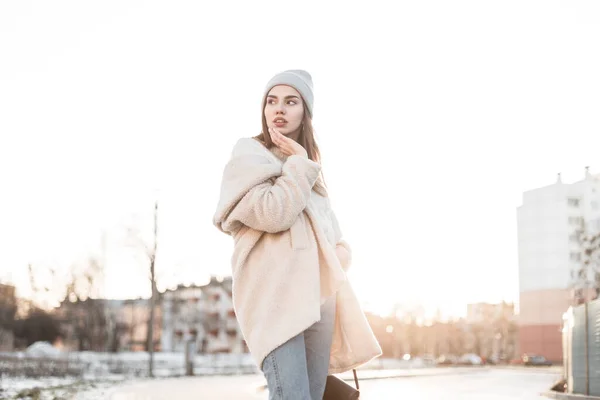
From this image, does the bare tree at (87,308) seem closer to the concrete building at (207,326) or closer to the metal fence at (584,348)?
the concrete building at (207,326)

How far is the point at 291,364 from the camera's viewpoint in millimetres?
2402

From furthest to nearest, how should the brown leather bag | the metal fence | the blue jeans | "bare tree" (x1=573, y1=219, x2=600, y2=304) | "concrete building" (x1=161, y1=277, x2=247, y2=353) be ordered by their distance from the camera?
1. "concrete building" (x1=161, y1=277, x2=247, y2=353)
2. "bare tree" (x1=573, y1=219, x2=600, y2=304)
3. the metal fence
4. the brown leather bag
5. the blue jeans

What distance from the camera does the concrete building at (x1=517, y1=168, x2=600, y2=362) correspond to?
67.2m

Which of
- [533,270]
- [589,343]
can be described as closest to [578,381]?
[589,343]

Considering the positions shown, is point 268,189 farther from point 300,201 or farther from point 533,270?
point 533,270

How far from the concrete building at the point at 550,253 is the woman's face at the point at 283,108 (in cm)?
6820

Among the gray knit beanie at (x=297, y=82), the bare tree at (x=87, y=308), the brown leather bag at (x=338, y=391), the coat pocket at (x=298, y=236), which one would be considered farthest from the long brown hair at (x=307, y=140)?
the bare tree at (x=87, y=308)

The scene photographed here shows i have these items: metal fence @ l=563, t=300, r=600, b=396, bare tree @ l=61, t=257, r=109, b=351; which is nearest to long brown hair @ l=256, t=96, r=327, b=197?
metal fence @ l=563, t=300, r=600, b=396

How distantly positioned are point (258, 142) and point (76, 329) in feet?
196

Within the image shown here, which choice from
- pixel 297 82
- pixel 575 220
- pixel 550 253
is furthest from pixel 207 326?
pixel 297 82

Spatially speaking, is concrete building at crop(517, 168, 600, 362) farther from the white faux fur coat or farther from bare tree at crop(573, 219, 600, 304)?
the white faux fur coat

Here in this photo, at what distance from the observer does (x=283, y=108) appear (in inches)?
107

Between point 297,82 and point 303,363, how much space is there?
3.20 ft

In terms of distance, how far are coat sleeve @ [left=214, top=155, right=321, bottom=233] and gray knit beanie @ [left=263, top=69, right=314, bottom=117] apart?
0.30 meters
